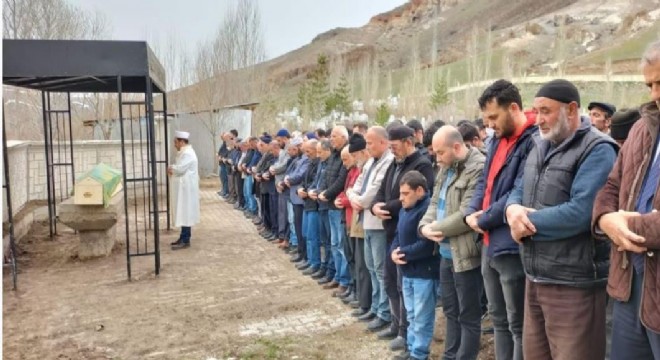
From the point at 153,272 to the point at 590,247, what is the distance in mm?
6223

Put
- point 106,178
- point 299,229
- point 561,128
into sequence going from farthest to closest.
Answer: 1. point 106,178
2. point 299,229
3. point 561,128

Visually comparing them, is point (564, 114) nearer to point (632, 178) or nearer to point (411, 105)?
point (632, 178)

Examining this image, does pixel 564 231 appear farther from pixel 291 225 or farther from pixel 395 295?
pixel 291 225

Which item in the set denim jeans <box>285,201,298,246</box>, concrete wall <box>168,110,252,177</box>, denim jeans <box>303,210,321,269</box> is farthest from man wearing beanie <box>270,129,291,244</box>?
concrete wall <box>168,110,252,177</box>

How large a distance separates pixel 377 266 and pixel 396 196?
764 mm

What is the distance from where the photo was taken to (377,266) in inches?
210

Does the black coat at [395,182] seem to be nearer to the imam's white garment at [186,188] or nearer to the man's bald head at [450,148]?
the man's bald head at [450,148]

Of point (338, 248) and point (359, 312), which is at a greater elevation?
point (338, 248)

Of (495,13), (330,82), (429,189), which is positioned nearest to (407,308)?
(429,189)

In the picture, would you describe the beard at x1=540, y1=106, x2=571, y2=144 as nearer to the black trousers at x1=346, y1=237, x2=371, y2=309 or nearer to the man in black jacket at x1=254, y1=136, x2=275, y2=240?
the black trousers at x1=346, y1=237, x2=371, y2=309

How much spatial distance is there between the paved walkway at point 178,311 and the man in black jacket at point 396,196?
317 mm

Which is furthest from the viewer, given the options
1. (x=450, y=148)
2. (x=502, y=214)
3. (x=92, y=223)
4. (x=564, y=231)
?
(x=92, y=223)

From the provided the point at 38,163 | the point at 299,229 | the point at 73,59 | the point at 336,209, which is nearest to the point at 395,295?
the point at 336,209

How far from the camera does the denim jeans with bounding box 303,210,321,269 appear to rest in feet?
24.5
